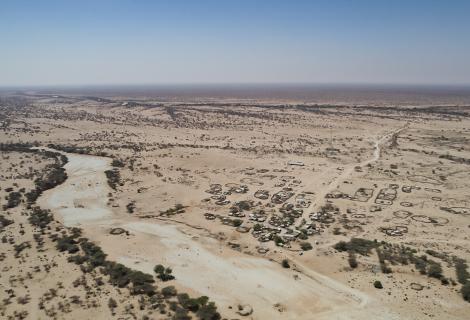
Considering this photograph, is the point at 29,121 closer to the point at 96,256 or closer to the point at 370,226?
the point at 96,256

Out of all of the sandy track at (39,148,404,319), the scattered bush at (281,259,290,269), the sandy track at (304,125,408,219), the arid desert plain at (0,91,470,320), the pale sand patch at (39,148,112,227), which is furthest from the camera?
the sandy track at (304,125,408,219)

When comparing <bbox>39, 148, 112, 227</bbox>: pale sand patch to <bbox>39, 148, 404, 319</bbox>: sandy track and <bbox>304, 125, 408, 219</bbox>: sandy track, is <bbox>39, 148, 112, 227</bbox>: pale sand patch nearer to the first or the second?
<bbox>39, 148, 404, 319</bbox>: sandy track

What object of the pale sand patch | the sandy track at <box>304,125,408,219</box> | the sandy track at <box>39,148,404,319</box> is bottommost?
the sandy track at <box>39,148,404,319</box>

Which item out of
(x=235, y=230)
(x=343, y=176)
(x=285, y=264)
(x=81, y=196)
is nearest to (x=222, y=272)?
(x=285, y=264)

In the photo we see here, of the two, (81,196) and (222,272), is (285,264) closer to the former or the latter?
(222,272)

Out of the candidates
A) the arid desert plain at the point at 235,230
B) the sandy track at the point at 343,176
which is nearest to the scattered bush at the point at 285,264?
the arid desert plain at the point at 235,230

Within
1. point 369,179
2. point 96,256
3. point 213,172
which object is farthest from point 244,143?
point 96,256

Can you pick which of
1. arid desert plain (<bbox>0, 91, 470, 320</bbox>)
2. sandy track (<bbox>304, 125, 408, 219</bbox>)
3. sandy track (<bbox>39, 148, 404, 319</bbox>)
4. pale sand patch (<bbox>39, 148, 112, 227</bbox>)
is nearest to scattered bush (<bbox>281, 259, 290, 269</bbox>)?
arid desert plain (<bbox>0, 91, 470, 320</bbox>)
